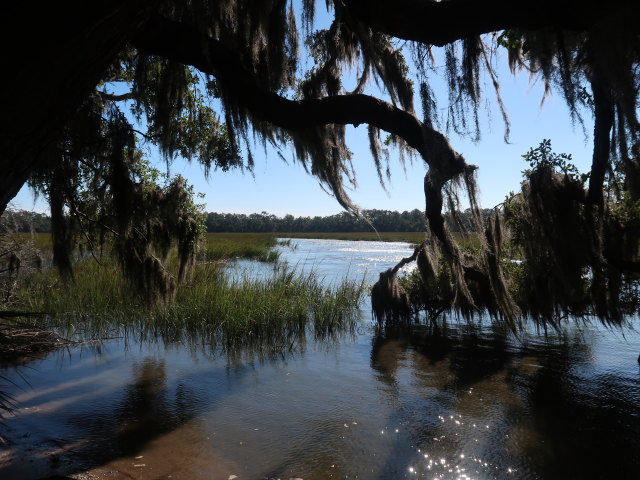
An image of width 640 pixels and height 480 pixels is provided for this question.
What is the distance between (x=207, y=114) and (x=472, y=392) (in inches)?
181

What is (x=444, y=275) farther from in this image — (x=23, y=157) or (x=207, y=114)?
(x=23, y=157)

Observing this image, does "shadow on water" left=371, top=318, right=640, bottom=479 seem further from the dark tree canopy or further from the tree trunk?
the tree trunk

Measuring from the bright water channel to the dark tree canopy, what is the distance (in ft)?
3.89

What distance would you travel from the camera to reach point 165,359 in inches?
258

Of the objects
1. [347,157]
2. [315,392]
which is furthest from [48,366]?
[347,157]

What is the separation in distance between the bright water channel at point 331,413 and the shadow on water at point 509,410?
0.02 m

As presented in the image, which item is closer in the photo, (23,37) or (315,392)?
(23,37)

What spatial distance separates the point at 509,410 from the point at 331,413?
1832 millimetres

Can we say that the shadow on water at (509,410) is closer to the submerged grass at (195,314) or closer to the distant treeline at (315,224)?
the submerged grass at (195,314)

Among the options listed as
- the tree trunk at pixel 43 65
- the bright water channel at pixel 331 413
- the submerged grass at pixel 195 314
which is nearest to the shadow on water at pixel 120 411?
the bright water channel at pixel 331 413

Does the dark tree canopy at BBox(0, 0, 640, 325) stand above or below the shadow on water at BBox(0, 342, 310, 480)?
above

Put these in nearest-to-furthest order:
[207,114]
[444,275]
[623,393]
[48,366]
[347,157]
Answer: [347,157]
[623,393]
[207,114]
[48,366]
[444,275]

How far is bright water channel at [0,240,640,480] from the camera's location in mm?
3604

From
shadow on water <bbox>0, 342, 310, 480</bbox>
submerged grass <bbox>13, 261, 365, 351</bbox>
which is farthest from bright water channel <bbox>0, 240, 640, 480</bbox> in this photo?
submerged grass <bbox>13, 261, 365, 351</bbox>
